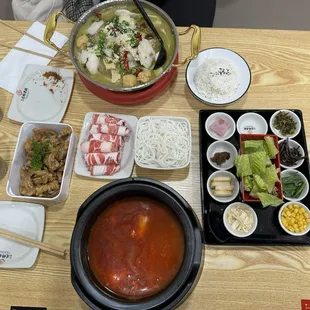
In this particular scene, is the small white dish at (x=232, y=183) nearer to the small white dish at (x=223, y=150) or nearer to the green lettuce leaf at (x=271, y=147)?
the small white dish at (x=223, y=150)

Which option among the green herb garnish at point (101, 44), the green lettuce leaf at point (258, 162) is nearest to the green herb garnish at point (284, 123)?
the green lettuce leaf at point (258, 162)

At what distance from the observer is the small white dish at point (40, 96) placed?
1.92m

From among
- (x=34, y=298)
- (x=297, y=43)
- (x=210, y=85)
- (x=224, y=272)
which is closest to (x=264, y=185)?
(x=224, y=272)

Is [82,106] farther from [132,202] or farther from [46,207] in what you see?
[132,202]

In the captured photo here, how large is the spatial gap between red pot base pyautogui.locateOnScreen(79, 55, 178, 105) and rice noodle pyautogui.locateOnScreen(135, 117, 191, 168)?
0.42 ft

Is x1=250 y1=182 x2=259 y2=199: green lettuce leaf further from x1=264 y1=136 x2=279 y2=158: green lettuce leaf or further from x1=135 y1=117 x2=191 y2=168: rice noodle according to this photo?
x1=135 y1=117 x2=191 y2=168: rice noodle

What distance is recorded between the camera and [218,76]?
188 cm

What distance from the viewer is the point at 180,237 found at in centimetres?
144

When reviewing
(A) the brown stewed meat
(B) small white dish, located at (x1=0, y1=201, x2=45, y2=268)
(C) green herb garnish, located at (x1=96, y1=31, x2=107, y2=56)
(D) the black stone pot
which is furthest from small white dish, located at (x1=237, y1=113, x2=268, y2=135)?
(B) small white dish, located at (x1=0, y1=201, x2=45, y2=268)

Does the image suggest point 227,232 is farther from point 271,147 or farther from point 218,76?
point 218,76

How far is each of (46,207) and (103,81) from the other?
0.71 meters

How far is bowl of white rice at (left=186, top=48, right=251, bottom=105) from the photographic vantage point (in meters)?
1.88

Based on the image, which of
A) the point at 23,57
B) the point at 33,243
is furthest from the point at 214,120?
the point at 23,57

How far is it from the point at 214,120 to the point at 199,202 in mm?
448
